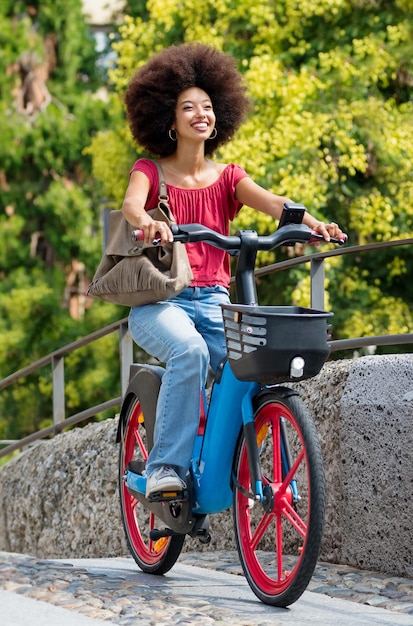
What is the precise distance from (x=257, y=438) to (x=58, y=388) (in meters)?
5.41

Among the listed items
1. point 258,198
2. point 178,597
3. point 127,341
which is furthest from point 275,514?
point 127,341

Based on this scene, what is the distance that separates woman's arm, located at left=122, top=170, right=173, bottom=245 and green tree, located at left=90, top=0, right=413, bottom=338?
12.6m

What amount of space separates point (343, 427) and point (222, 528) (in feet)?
4.10

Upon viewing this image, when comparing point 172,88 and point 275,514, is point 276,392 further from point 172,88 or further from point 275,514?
point 172,88

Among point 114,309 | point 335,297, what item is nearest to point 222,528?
point 335,297

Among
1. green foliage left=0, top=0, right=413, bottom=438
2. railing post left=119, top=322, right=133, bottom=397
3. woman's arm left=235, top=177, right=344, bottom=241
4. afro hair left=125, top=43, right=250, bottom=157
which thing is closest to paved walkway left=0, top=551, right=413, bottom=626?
woman's arm left=235, top=177, right=344, bottom=241

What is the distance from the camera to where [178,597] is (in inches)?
199

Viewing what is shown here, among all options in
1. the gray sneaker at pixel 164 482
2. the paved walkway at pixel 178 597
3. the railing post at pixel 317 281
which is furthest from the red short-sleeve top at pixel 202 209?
the railing post at pixel 317 281

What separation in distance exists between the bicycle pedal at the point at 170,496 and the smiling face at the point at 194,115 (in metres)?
1.38

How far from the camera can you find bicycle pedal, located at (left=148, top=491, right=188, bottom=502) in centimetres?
511

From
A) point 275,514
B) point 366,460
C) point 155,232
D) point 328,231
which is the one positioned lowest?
point 275,514

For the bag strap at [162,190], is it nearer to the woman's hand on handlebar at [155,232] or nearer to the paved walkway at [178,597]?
the woman's hand on handlebar at [155,232]

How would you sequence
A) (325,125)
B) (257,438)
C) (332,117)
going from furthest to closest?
1. (332,117)
2. (325,125)
3. (257,438)

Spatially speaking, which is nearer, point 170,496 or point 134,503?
point 170,496
